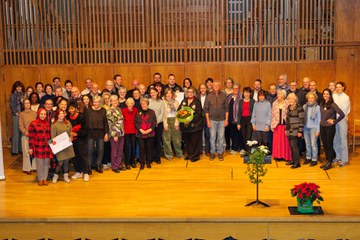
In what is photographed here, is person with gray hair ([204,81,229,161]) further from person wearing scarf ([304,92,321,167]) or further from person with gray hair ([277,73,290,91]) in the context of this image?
person wearing scarf ([304,92,321,167])

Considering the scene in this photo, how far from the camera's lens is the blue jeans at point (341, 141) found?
1062 centimetres

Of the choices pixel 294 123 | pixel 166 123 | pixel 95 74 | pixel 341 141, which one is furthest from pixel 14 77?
pixel 341 141

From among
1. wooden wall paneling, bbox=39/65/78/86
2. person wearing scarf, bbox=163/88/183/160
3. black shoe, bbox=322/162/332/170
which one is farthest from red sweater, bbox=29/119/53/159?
black shoe, bbox=322/162/332/170

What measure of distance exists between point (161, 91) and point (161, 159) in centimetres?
124

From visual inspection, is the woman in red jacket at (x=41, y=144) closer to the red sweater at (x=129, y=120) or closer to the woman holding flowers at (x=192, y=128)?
the red sweater at (x=129, y=120)

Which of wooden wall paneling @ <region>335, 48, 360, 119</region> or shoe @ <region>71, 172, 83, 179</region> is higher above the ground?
wooden wall paneling @ <region>335, 48, 360, 119</region>

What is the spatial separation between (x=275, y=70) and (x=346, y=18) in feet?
5.54

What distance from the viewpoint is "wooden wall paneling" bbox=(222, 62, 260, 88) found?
496 inches

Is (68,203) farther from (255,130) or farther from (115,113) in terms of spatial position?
(255,130)

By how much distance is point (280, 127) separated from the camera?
10.8m

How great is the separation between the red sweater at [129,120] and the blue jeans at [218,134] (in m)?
1.48

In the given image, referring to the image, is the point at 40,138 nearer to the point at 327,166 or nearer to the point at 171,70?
the point at 171,70

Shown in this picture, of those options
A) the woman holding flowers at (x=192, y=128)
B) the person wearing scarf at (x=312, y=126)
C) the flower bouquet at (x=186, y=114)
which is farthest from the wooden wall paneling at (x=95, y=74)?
the person wearing scarf at (x=312, y=126)

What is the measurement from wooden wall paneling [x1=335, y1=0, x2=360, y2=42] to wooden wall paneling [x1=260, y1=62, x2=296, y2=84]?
112 centimetres
